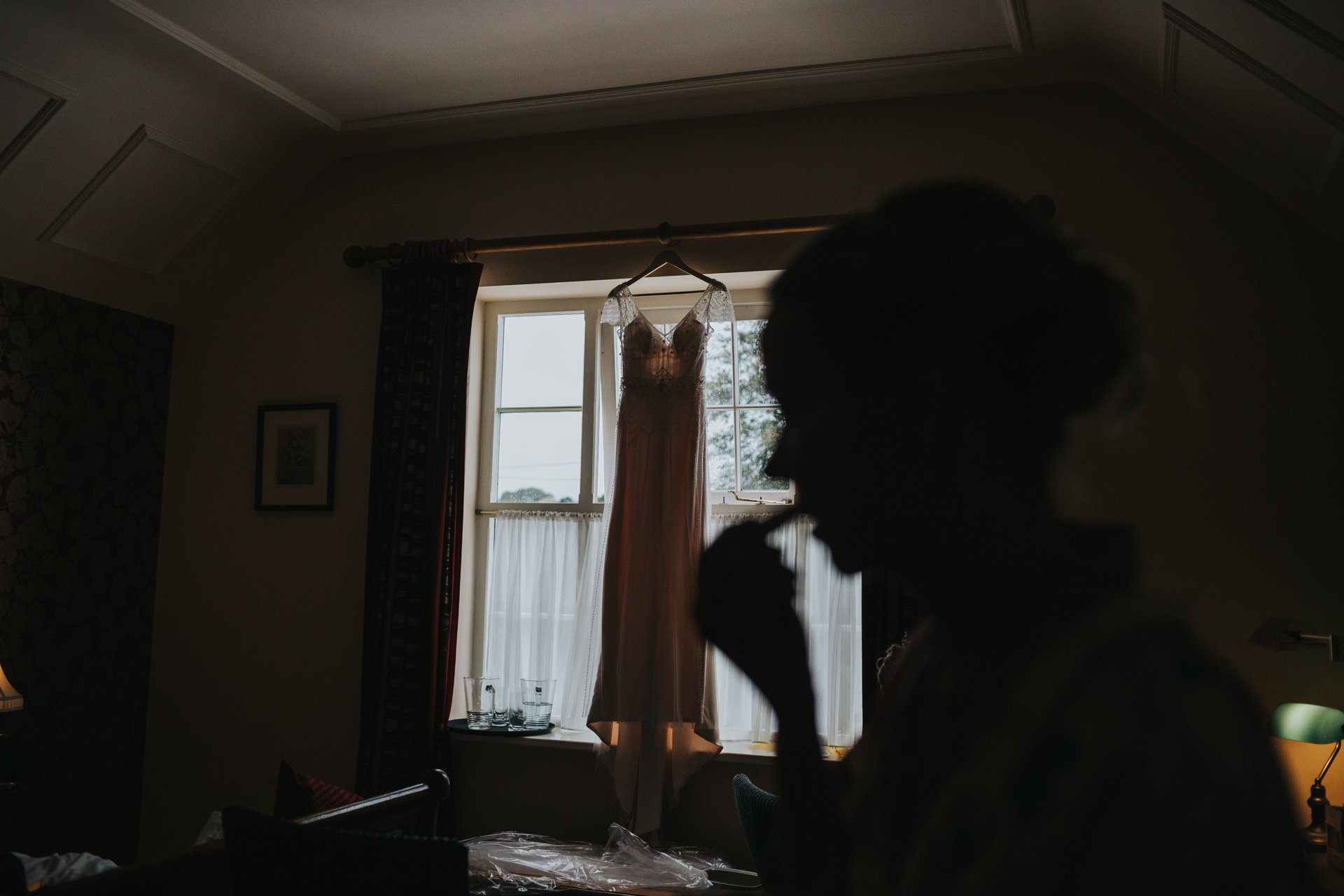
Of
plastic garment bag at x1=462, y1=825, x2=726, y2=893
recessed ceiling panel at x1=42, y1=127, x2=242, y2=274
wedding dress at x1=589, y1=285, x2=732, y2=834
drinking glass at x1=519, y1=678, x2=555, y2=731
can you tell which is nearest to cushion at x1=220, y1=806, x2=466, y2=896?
plastic garment bag at x1=462, y1=825, x2=726, y2=893

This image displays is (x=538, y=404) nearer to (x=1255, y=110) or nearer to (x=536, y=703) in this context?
(x=536, y=703)

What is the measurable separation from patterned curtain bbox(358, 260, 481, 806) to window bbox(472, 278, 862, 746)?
0.31 metres

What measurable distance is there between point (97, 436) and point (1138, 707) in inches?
159

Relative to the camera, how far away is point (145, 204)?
348cm

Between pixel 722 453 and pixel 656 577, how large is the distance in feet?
2.13

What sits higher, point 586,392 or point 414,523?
point 586,392

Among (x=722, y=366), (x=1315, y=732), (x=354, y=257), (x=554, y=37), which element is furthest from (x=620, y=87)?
(x=1315, y=732)

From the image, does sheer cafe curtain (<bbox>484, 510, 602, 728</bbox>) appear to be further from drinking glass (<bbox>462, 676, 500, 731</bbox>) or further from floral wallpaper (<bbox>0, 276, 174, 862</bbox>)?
floral wallpaper (<bbox>0, 276, 174, 862</bbox>)

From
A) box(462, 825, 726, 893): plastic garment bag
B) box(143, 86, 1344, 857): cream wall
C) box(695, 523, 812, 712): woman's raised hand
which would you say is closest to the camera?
box(695, 523, 812, 712): woman's raised hand

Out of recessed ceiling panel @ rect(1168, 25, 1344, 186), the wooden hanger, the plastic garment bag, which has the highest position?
recessed ceiling panel @ rect(1168, 25, 1344, 186)

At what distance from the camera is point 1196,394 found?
483mm

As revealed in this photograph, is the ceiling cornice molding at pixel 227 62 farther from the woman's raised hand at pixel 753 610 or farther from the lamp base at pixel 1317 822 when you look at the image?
the lamp base at pixel 1317 822

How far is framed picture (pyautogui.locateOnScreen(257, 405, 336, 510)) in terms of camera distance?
142 inches

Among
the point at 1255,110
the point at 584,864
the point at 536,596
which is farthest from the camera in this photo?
the point at 536,596
